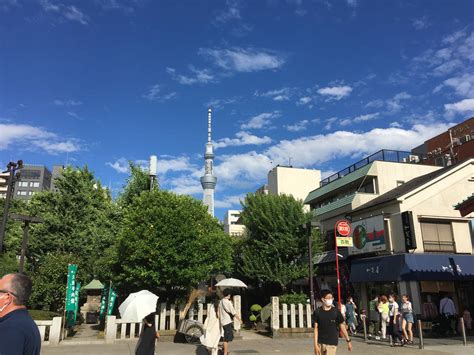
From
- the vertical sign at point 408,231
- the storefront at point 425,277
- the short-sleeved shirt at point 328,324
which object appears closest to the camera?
the short-sleeved shirt at point 328,324

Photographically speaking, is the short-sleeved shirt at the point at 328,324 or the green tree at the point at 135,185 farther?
the green tree at the point at 135,185

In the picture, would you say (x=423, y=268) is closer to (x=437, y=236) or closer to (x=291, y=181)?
(x=437, y=236)

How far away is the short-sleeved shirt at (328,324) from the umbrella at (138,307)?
3.30 meters

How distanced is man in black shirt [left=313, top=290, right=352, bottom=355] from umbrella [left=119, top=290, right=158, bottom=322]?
10.8ft

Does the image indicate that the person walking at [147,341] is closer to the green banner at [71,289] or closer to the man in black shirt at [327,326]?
the man in black shirt at [327,326]

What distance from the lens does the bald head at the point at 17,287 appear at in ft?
10.9

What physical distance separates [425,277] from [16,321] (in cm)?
1947

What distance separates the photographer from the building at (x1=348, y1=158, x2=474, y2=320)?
19.6 meters

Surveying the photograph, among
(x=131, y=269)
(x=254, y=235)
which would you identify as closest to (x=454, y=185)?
(x=254, y=235)

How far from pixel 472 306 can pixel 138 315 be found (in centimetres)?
2030

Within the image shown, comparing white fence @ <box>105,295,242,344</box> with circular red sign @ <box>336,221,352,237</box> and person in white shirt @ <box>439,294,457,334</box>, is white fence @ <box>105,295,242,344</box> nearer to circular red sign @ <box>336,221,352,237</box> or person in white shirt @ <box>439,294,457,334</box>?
circular red sign @ <box>336,221,352,237</box>

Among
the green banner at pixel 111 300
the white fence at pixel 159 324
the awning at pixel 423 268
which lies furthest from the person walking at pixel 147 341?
the awning at pixel 423 268

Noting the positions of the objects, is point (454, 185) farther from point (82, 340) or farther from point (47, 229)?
point (47, 229)

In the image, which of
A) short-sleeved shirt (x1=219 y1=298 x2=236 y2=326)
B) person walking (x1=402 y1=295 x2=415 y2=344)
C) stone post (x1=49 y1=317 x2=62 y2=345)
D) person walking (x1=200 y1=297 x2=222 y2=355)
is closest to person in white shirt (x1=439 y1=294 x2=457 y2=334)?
person walking (x1=402 y1=295 x2=415 y2=344)
